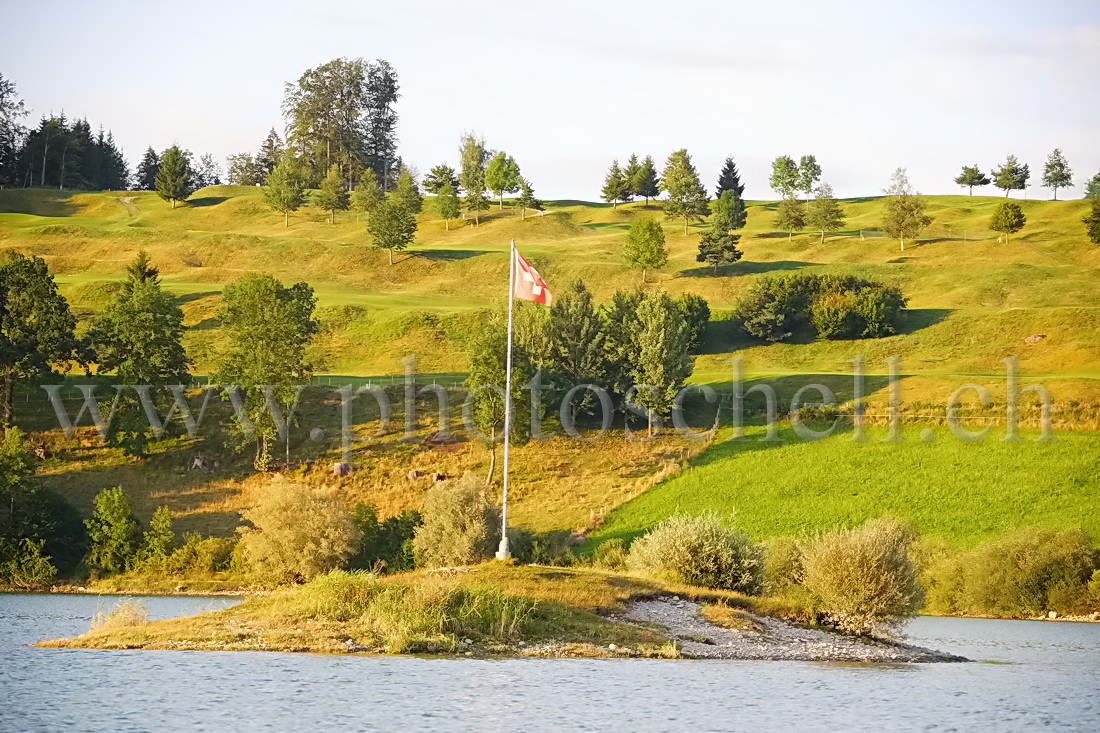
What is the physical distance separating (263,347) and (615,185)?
108812 mm

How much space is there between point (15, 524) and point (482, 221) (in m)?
101

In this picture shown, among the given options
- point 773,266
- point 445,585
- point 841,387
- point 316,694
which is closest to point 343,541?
point 445,585

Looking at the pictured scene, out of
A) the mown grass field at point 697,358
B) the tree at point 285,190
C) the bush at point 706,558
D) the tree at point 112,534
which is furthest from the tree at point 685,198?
the bush at point 706,558

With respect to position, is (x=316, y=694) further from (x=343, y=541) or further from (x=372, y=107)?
(x=372, y=107)

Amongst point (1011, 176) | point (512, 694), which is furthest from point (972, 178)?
point (512, 694)

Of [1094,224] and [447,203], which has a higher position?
A: [447,203]

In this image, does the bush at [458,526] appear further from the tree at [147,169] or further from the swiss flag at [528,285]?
the tree at [147,169]

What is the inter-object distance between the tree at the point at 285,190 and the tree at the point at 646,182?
173 feet

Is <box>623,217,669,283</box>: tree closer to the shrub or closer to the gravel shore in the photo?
the shrub

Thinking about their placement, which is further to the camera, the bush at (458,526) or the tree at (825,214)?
the tree at (825,214)

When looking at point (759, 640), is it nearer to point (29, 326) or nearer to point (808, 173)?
point (29, 326)

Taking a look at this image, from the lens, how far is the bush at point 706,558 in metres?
39.1

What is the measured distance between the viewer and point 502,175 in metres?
154

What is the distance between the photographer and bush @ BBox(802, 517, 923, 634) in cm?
3488
